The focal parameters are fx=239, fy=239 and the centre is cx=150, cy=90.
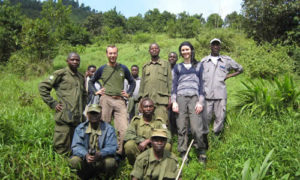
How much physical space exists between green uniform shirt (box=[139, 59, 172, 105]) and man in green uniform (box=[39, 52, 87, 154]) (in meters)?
1.16

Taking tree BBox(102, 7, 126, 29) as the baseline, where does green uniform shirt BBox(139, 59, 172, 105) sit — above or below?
below

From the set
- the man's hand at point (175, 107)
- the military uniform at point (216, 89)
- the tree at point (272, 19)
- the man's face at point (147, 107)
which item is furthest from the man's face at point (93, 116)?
the tree at point (272, 19)

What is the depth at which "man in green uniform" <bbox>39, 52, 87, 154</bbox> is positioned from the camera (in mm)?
3701

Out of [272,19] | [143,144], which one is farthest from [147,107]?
[272,19]

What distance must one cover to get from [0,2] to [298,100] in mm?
19680

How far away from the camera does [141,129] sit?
3705mm

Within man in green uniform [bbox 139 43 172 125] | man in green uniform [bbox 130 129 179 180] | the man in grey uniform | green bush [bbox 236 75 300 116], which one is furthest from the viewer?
green bush [bbox 236 75 300 116]

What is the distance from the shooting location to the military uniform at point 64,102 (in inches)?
146

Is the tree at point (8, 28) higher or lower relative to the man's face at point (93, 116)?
higher

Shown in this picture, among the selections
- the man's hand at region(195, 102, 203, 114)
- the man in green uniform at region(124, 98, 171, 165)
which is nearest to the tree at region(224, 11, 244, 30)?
the man's hand at region(195, 102, 203, 114)

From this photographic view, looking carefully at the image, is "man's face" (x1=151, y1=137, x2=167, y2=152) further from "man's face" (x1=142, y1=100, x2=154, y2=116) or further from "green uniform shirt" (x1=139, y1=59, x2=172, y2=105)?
"green uniform shirt" (x1=139, y1=59, x2=172, y2=105)

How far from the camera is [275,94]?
5.29 metres

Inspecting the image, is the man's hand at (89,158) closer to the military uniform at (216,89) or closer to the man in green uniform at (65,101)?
the man in green uniform at (65,101)

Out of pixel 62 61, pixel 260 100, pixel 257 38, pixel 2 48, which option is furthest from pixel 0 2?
pixel 260 100
